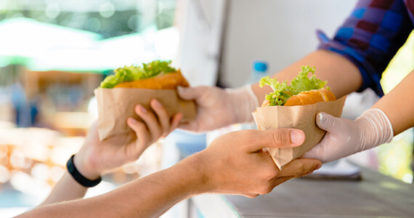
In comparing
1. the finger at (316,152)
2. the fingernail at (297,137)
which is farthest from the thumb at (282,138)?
the finger at (316,152)

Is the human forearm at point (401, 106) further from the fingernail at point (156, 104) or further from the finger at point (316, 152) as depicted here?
the fingernail at point (156, 104)

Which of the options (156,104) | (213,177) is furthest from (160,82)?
(213,177)

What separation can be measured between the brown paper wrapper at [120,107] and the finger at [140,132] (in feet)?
0.07

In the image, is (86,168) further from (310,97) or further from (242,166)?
(310,97)

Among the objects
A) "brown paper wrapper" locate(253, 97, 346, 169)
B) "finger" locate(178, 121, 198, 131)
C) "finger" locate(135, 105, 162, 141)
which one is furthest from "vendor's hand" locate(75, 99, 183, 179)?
"brown paper wrapper" locate(253, 97, 346, 169)

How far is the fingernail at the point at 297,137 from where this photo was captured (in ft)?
3.22

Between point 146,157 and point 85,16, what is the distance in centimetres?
255

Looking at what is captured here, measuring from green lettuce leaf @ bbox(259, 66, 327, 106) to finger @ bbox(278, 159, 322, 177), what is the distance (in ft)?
0.53

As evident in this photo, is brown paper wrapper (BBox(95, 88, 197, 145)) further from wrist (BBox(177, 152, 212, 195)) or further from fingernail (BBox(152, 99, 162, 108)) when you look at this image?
wrist (BBox(177, 152, 212, 195))

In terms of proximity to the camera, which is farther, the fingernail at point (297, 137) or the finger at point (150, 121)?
the finger at point (150, 121)

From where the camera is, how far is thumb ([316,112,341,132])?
3.35 ft

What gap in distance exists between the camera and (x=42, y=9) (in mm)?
6801

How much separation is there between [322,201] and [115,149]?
737 millimetres

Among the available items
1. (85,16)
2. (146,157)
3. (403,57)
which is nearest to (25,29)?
(85,16)
